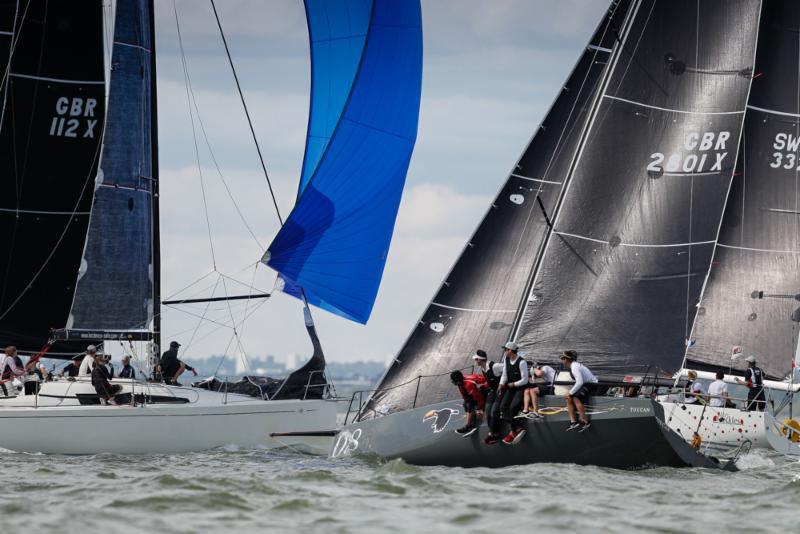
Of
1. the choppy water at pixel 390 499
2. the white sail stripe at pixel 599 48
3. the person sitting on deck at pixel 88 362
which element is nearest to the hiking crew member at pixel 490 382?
the choppy water at pixel 390 499

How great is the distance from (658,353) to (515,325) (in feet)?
6.83

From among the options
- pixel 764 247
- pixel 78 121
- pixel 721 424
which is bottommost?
pixel 721 424

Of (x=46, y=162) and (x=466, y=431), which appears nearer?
(x=466, y=431)

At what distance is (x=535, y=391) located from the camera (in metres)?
16.7

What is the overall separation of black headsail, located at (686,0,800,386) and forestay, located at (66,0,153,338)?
9731mm

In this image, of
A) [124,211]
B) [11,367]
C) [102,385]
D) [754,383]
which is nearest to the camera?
[102,385]

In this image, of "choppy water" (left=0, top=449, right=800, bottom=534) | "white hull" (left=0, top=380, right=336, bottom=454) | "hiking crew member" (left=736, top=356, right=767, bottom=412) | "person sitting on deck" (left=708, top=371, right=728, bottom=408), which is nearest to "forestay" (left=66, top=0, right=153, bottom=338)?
"white hull" (left=0, top=380, right=336, bottom=454)

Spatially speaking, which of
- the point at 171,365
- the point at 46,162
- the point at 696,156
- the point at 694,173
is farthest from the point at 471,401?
the point at 46,162

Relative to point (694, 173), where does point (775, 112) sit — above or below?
above

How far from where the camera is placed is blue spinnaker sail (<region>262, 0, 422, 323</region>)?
24.3 m

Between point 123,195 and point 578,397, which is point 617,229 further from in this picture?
point 123,195

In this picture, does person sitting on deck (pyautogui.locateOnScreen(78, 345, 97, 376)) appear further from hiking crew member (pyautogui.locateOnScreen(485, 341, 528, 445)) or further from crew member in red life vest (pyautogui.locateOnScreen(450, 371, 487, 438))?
hiking crew member (pyautogui.locateOnScreen(485, 341, 528, 445))

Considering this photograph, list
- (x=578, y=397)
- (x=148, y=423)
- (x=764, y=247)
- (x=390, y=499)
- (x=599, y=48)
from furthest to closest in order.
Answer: (x=764, y=247), (x=599, y=48), (x=148, y=423), (x=578, y=397), (x=390, y=499)

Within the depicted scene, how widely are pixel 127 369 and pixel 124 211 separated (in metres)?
2.77
